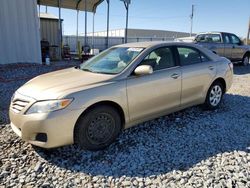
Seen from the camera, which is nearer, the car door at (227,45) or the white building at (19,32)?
the white building at (19,32)

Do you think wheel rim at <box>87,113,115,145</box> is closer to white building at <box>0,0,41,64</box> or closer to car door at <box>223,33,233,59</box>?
white building at <box>0,0,41,64</box>

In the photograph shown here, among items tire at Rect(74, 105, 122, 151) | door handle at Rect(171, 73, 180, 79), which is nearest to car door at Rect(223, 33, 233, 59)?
door handle at Rect(171, 73, 180, 79)

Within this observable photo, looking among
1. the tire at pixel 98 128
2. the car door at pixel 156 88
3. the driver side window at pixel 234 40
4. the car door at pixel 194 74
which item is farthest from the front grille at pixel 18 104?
the driver side window at pixel 234 40

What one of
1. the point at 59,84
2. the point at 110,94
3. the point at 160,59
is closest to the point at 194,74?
the point at 160,59

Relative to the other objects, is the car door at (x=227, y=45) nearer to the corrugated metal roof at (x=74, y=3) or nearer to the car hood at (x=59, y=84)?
the corrugated metal roof at (x=74, y=3)

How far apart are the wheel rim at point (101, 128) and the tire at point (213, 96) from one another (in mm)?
2434

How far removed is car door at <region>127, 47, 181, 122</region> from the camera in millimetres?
3752

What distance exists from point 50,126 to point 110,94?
0.91 m

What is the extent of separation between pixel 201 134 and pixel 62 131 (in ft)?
7.44

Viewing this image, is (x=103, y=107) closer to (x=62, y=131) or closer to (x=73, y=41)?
(x=62, y=131)

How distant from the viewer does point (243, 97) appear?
Answer: 250 inches

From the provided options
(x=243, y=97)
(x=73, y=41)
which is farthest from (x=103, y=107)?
(x=73, y=41)

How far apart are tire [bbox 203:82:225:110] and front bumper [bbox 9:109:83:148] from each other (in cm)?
299

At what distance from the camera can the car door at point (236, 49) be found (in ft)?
40.8
